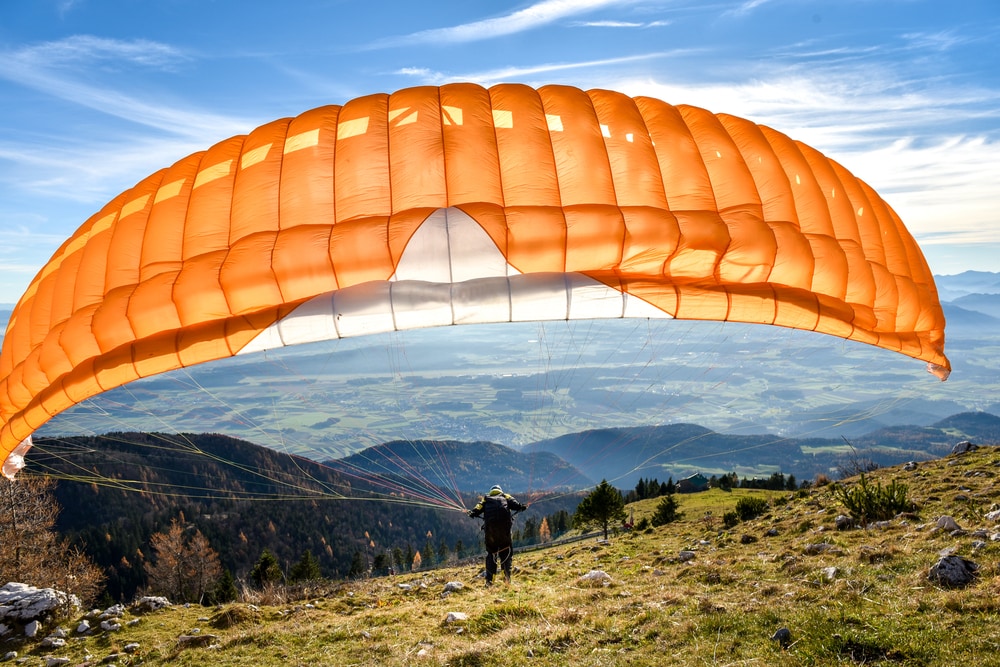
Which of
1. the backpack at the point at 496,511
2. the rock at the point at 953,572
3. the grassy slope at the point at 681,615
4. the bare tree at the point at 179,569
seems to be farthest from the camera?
the bare tree at the point at 179,569

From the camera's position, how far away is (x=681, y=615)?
689cm

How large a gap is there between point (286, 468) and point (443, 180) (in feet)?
422

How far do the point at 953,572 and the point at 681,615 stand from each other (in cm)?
295

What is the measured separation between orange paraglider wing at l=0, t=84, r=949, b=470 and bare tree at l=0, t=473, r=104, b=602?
2332 cm

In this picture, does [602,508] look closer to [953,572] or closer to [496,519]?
[496,519]

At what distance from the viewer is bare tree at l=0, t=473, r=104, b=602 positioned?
2551 cm

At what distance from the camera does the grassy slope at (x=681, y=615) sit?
5.59 m

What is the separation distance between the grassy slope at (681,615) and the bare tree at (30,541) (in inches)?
756

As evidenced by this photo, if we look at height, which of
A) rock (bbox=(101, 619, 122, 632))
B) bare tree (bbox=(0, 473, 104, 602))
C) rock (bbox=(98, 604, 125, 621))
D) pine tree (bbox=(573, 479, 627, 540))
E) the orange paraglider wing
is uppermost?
the orange paraglider wing

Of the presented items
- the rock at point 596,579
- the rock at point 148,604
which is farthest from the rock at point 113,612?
the rock at point 596,579

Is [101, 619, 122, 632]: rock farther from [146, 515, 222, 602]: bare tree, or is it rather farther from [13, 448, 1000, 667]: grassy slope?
[146, 515, 222, 602]: bare tree

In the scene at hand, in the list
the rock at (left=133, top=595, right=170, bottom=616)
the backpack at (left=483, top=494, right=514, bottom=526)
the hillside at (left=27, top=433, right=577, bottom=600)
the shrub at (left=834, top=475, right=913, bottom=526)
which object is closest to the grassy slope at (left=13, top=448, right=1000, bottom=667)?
the rock at (left=133, top=595, right=170, bottom=616)

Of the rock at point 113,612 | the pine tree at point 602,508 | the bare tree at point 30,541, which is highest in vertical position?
the rock at point 113,612

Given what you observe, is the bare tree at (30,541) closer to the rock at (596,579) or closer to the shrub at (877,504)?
the rock at (596,579)
